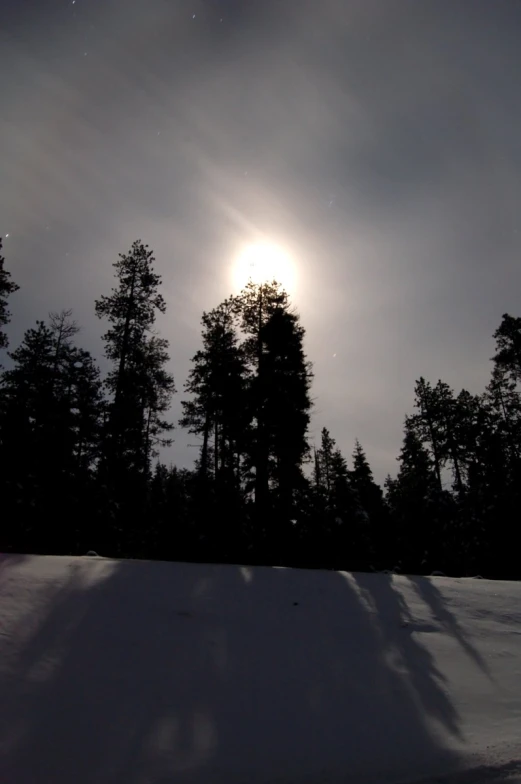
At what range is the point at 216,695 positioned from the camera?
16.3 ft

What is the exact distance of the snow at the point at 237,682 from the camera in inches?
156

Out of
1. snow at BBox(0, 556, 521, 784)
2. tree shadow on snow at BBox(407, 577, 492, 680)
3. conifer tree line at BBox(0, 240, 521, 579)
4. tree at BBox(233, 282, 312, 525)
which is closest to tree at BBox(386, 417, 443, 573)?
conifer tree line at BBox(0, 240, 521, 579)

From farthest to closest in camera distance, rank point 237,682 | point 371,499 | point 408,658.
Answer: point 371,499
point 408,658
point 237,682

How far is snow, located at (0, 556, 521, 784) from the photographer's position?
3.95 meters

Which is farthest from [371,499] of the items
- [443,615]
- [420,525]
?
[443,615]

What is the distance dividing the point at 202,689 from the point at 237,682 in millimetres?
430

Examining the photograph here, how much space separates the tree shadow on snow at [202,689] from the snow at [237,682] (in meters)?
0.02

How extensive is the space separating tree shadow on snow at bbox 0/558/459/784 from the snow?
18mm

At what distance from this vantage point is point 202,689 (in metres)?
5.04

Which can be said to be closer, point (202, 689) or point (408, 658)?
point (202, 689)

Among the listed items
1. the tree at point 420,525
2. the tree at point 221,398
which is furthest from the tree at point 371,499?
the tree at point 221,398

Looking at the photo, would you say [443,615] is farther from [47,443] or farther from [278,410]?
[47,443]

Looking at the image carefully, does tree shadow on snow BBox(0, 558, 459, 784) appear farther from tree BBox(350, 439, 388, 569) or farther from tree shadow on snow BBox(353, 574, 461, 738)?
tree BBox(350, 439, 388, 569)

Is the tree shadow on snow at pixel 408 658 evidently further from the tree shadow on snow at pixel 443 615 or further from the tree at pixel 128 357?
the tree at pixel 128 357
